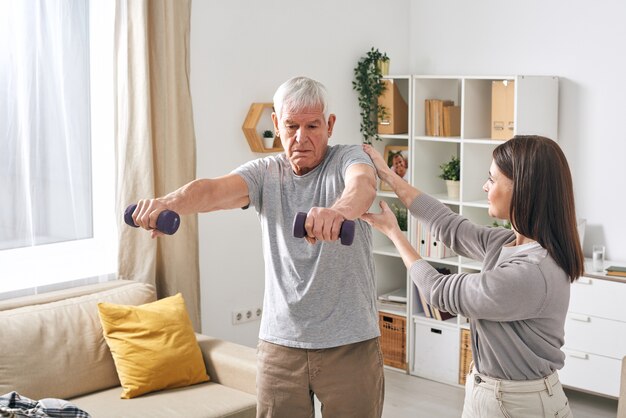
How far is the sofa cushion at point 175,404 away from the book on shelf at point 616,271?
1997 millimetres

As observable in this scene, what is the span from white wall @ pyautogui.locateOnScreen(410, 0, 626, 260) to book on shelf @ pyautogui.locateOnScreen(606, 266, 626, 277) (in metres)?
0.32

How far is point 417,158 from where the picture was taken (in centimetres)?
507

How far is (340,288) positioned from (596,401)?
286 cm

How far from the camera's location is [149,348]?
3.51m

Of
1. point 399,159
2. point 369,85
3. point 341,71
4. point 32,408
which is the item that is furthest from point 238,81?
point 32,408

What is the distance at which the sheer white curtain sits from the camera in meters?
3.59

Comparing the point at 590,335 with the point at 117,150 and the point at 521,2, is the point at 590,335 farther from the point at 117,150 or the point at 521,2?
the point at 117,150

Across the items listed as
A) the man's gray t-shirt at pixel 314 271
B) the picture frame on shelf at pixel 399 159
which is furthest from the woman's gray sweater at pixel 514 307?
the picture frame on shelf at pixel 399 159

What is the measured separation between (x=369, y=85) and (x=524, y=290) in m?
3.40

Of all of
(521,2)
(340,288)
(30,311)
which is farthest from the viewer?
(521,2)

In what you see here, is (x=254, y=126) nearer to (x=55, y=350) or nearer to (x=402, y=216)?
(x=402, y=216)

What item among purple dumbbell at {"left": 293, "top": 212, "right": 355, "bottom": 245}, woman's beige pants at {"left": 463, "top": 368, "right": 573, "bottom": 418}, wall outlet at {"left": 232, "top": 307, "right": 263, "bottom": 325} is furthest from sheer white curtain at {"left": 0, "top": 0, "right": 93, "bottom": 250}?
woman's beige pants at {"left": 463, "top": 368, "right": 573, "bottom": 418}

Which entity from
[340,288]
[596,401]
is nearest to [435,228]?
[340,288]

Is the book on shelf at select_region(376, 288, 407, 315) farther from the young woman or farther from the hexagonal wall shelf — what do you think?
the young woman
